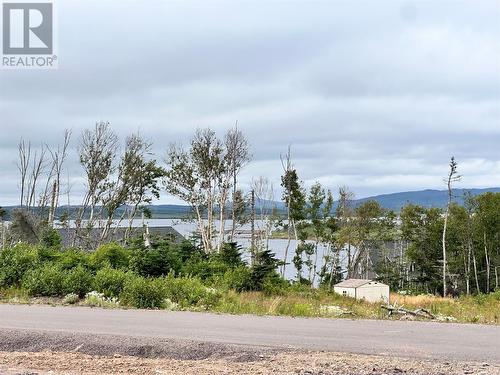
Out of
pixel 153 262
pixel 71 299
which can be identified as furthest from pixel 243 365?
pixel 153 262

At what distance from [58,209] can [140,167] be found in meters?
9.28

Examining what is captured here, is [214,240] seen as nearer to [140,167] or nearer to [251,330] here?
[140,167]

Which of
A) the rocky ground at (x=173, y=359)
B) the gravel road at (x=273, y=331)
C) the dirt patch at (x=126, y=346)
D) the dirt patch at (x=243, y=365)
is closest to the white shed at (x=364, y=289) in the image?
the gravel road at (x=273, y=331)

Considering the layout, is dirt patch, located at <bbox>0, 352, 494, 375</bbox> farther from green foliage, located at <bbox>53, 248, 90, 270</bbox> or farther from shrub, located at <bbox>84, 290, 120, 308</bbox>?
green foliage, located at <bbox>53, 248, 90, 270</bbox>

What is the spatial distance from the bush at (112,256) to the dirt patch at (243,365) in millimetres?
12194

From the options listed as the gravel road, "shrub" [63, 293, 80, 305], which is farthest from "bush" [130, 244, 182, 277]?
the gravel road

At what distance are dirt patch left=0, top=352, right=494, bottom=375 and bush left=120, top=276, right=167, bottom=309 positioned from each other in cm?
671

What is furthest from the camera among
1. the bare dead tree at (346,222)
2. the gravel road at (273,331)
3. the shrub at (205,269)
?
the bare dead tree at (346,222)

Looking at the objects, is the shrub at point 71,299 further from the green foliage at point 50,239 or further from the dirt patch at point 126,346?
the green foliage at point 50,239

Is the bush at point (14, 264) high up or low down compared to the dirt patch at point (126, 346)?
up

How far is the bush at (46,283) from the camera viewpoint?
18.5 meters

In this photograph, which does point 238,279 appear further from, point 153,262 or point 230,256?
point 230,256

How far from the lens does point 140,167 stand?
43.2 meters

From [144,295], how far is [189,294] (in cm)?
144
